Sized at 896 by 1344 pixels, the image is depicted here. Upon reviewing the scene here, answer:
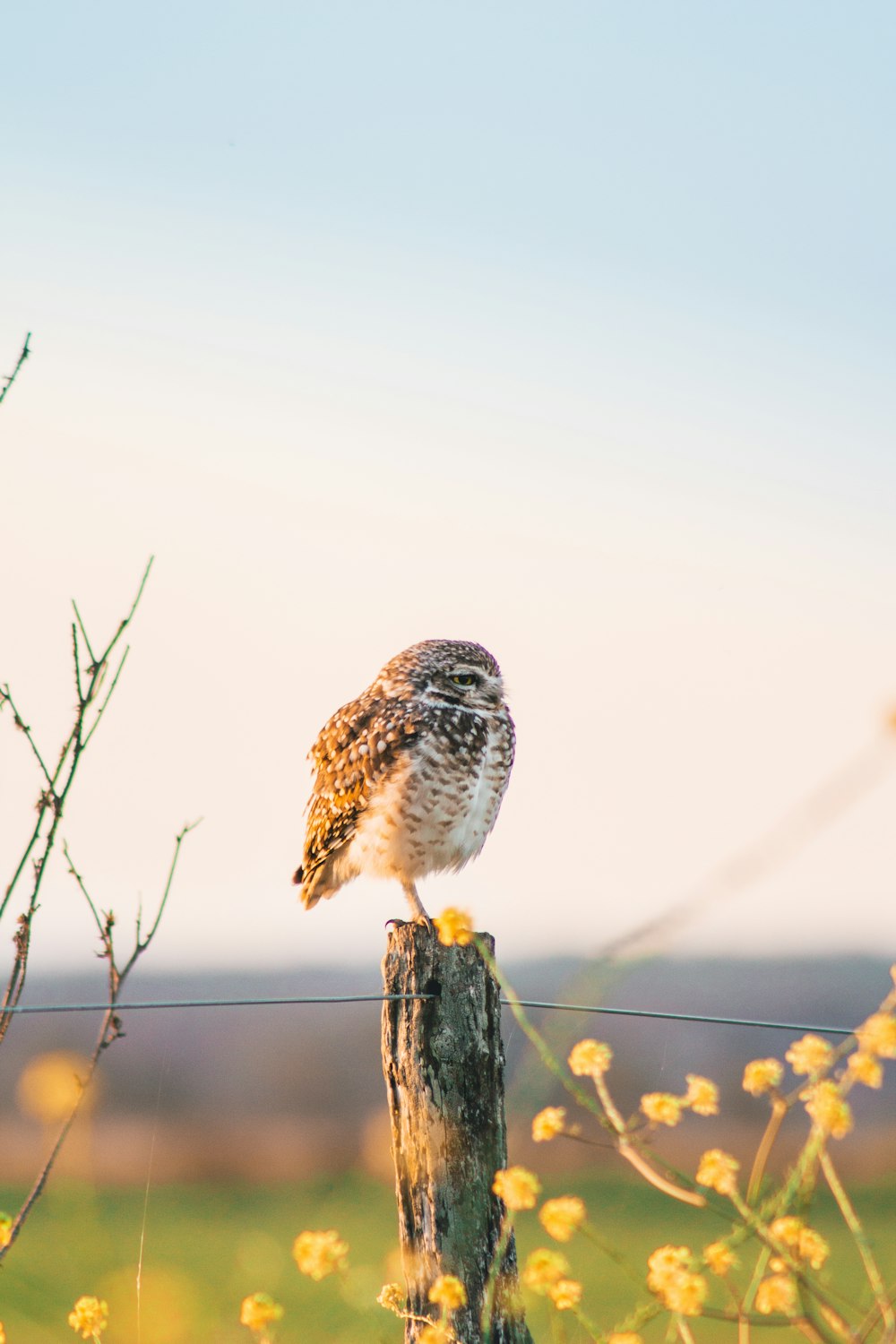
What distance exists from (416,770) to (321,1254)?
8.20ft

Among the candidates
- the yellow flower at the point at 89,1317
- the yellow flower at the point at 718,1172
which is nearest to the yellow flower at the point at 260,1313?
the yellow flower at the point at 89,1317

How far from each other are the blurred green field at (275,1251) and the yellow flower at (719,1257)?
0.45 ft

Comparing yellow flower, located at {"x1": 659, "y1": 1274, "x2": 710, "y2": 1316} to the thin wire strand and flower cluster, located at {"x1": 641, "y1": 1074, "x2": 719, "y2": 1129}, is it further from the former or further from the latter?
the thin wire strand

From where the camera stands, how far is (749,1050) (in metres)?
23.1

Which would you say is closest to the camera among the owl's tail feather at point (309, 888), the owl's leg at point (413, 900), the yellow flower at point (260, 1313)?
the yellow flower at point (260, 1313)

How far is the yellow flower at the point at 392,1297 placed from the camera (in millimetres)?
2779

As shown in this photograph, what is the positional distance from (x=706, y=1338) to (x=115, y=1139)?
13812 mm

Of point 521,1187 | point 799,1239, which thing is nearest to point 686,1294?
Result: point 799,1239

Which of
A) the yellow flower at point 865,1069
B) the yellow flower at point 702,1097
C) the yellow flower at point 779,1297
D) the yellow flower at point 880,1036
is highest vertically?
the yellow flower at point 880,1036

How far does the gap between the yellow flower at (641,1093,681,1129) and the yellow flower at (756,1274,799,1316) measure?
10.5 inches

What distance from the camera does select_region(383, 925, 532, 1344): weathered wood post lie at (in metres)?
2.70

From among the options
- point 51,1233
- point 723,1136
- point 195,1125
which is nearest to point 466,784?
point 51,1233

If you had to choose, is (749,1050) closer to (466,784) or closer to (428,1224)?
(466,784)

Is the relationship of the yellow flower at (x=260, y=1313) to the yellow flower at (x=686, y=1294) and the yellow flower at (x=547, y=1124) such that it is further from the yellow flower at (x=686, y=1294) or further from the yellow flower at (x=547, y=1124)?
the yellow flower at (x=686, y=1294)
